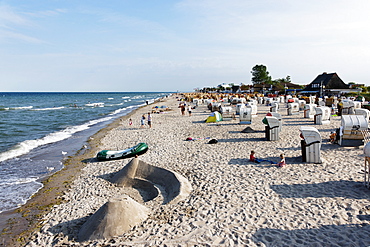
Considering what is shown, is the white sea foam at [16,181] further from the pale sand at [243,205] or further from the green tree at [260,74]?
the green tree at [260,74]

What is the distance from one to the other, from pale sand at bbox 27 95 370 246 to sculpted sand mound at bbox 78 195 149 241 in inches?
7.2

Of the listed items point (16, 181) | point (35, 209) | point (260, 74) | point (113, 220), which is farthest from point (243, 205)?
point (260, 74)

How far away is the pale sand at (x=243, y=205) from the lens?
545 cm

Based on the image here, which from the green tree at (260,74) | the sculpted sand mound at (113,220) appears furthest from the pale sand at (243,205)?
the green tree at (260,74)

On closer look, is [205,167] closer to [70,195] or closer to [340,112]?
[70,195]

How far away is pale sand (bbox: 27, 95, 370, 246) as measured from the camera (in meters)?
5.45

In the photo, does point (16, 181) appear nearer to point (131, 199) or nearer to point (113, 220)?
point (131, 199)

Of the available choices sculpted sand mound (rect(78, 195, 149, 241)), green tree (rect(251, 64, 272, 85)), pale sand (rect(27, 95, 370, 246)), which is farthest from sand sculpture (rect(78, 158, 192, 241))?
green tree (rect(251, 64, 272, 85))

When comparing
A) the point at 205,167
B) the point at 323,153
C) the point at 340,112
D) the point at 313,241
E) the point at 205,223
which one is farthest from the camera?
the point at 340,112

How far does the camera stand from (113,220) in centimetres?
604

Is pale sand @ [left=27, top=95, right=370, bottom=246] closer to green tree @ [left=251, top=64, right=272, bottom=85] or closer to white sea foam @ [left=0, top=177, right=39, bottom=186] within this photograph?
white sea foam @ [left=0, top=177, right=39, bottom=186]

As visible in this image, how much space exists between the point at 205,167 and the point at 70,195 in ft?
15.7

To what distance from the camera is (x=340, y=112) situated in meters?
23.2

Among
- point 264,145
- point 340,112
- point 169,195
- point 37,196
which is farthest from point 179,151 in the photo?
point 340,112
